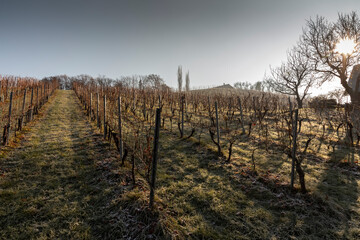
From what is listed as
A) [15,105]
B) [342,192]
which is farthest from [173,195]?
[15,105]

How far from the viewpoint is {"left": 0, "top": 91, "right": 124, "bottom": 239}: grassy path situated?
2875mm

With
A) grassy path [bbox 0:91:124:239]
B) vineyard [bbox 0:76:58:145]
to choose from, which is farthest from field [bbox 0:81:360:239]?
vineyard [bbox 0:76:58:145]

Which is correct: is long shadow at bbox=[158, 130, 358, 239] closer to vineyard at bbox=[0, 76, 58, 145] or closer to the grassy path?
the grassy path

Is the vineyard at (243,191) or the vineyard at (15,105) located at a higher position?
the vineyard at (15,105)

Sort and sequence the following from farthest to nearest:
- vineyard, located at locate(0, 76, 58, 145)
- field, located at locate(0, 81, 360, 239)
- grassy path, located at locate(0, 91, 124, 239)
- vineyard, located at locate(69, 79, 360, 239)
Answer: vineyard, located at locate(0, 76, 58, 145)
vineyard, located at locate(69, 79, 360, 239)
field, located at locate(0, 81, 360, 239)
grassy path, located at locate(0, 91, 124, 239)

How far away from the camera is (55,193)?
381 cm

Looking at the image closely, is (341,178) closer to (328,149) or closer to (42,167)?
(328,149)

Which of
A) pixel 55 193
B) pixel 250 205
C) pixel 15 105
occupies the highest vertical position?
pixel 15 105

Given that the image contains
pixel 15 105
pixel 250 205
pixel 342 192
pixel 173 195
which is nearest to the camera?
pixel 250 205

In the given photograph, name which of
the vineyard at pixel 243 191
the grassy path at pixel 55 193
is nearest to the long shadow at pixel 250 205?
the vineyard at pixel 243 191

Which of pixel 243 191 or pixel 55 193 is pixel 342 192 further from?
pixel 55 193

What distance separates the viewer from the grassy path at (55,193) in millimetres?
2875

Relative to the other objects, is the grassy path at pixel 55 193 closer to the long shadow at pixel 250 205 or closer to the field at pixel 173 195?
the field at pixel 173 195

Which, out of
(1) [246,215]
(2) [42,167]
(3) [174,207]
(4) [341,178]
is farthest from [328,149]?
(2) [42,167]
